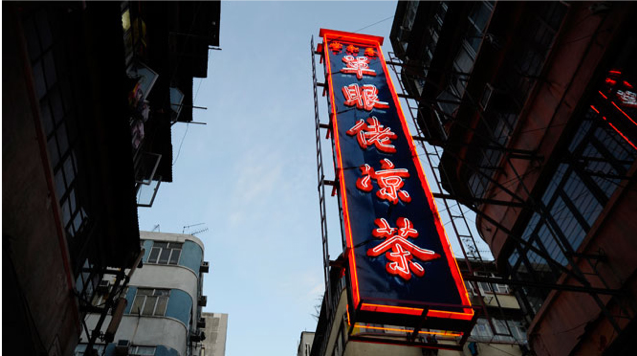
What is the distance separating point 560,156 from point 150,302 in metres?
16.8

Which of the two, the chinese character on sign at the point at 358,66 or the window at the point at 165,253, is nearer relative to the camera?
the chinese character on sign at the point at 358,66

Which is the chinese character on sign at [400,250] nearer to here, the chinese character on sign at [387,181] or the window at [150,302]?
the chinese character on sign at [387,181]

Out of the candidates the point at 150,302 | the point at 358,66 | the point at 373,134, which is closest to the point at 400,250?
the point at 373,134

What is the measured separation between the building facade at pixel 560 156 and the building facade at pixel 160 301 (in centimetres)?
1293

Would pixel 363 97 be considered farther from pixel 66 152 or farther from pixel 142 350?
pixel 142 350

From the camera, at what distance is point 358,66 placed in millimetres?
15242

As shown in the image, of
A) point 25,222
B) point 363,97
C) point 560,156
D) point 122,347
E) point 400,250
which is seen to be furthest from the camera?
point 122,347

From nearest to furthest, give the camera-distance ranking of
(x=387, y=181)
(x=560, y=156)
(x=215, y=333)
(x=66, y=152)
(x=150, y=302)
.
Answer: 1. (x=66, y=152)
2. (x=560, y=156)
3. (x=387, y=181)
4. (x=150, y=302)
5. (x=215, y=333)

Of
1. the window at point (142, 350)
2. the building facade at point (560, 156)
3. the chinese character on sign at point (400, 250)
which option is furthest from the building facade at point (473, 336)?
the window at point (142, 350)

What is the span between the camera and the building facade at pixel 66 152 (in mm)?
5449

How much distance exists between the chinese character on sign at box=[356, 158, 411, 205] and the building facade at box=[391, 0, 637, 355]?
1.47 metres

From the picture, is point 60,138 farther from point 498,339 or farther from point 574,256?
point 498,339

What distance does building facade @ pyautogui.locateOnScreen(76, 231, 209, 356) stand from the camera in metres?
16.8

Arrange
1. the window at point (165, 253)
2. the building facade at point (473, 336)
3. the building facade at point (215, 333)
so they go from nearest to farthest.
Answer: the building facade at point (473, 336) → the window at point (165, 253) → the building facade at point (215, 333)
